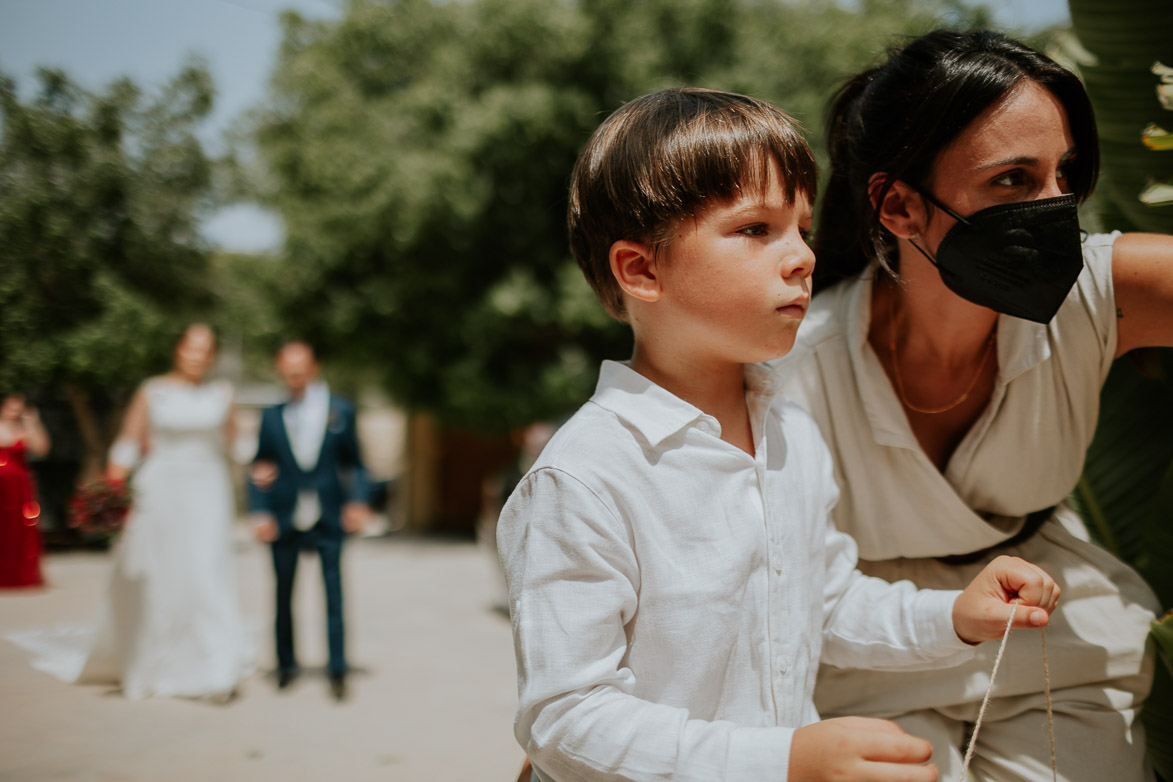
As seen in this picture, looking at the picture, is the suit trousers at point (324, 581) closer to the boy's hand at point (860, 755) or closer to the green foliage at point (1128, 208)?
the green foliage at point (1128, 208)

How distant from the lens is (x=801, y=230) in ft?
5.04

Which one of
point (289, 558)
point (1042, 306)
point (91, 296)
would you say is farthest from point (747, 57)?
point (1042, 306)

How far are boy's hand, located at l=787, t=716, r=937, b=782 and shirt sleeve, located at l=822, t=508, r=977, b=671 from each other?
439 millimetres

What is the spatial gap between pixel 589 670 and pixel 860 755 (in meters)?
0.36

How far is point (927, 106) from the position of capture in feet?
5.63

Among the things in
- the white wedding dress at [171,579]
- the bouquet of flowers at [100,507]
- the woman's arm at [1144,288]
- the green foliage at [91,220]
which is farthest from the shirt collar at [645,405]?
the white wedding dress at [171,579]

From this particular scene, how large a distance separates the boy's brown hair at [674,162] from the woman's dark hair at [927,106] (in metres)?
0.33

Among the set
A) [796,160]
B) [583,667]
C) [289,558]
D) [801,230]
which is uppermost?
[796,160]

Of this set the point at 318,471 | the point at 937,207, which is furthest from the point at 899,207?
the point at 318,471

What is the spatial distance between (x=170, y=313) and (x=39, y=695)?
239 cm

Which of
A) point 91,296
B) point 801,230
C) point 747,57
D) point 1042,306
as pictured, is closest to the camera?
point 801,230

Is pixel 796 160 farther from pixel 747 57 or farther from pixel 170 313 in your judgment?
pixel 747 57

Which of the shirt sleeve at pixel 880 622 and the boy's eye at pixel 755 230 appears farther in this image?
the shirt sleeve at pixel 880 622

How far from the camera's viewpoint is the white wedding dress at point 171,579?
6.01 m
